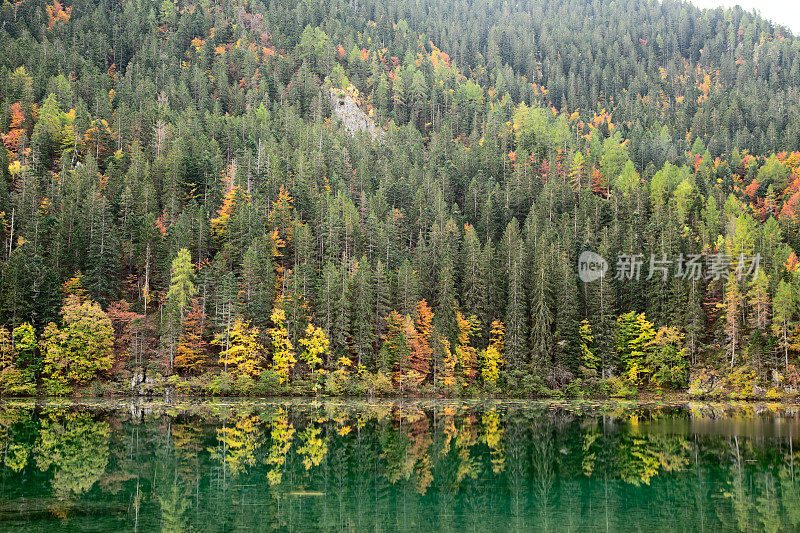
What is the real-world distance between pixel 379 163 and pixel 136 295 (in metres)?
56.8

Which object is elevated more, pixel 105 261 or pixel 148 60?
pixel 148 60

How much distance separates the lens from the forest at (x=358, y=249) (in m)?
82.7

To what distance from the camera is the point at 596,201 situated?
11731cm

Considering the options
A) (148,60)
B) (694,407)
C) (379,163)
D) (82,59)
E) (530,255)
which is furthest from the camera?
(148,60)

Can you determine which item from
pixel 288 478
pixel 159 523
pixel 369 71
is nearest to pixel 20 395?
pixel 288 478

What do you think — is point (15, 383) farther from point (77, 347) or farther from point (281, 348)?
point (281, 348)

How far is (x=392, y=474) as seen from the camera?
31.5 m

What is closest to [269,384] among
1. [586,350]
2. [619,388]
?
[586,350]

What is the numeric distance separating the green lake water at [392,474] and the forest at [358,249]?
2899 cm

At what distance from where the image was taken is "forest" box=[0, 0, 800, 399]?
3255 inches

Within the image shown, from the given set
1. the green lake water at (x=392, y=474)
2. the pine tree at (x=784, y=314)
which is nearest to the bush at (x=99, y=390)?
the green lake water at (x=392, y=474)

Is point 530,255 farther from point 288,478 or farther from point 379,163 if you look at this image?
point 288,478

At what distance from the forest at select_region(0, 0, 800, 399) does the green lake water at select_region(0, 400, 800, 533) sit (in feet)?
95.1

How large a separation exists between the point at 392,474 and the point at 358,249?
75.6 m
